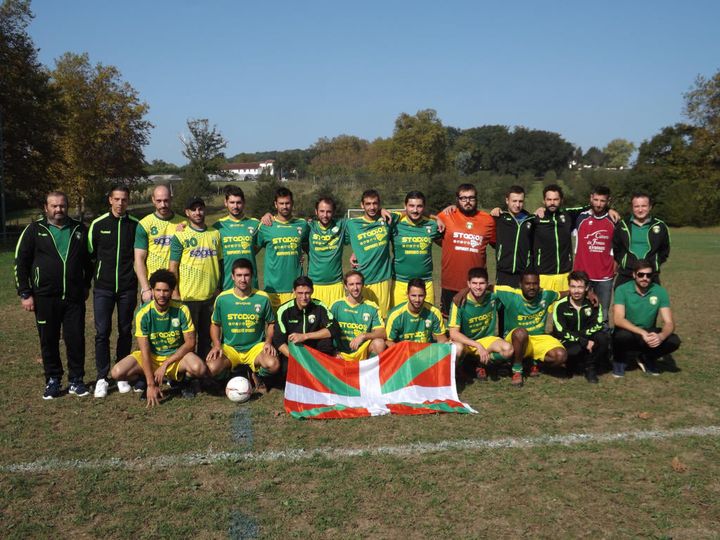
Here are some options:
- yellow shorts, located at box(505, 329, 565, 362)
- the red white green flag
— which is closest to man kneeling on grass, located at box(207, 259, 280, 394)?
the red white green flag

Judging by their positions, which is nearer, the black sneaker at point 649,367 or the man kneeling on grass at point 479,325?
the man kneeling on grass at point 479,325

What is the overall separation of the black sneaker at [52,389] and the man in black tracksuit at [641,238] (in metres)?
6.07

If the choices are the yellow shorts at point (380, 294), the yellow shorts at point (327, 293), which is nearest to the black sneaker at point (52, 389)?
the yellow shorts at point (327, 293)

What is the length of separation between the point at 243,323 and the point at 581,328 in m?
3.62

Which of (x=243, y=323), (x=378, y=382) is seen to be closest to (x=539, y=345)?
(x=378, y=382)

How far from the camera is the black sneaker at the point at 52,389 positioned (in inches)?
221

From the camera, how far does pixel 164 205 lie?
591 centimetres

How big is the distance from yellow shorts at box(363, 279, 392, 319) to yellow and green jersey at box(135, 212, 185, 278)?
2165 millimetres

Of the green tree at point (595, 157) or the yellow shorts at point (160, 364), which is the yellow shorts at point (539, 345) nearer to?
the yellow shorts at point (160, 364)

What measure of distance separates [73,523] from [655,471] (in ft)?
12.6

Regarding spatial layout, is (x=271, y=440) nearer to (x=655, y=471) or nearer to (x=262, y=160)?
(x=655, y=471)

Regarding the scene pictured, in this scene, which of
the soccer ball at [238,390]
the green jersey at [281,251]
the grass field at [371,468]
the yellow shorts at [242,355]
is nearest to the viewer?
the grass field at [371,468]

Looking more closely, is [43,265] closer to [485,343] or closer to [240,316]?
[240,316]

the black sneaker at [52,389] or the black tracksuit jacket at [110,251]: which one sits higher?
the black tracksuit jacket at [110,251]
